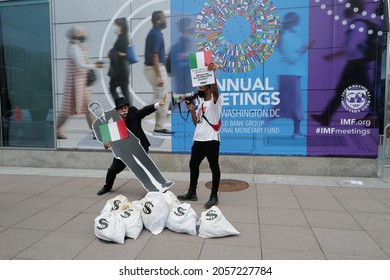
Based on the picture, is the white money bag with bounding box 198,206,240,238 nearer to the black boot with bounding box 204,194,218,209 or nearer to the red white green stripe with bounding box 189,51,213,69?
the black boot with bounding box 204,194,218,209

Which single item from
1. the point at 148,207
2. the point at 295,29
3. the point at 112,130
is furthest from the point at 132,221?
the point at 295,29

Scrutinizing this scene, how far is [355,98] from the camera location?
252 inches

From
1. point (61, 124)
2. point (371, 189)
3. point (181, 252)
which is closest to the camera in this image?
point (181, 252)

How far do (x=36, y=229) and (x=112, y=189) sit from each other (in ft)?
6.47

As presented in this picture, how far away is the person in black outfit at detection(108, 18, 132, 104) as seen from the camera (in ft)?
23.9

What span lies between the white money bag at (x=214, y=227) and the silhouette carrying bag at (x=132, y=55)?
187 inches

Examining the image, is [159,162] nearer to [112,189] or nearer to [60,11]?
[112,189]

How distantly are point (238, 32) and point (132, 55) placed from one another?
2467 mm

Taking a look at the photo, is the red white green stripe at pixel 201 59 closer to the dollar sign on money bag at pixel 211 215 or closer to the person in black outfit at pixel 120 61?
the dollar sign on money bag at pixel 211 215

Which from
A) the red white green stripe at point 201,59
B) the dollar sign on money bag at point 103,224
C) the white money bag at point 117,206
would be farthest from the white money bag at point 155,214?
the red white green stripe at point 201,59

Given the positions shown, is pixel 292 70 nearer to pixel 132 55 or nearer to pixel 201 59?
pixel 201 59

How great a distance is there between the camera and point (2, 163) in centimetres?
816

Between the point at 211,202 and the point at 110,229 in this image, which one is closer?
the point at 110,229

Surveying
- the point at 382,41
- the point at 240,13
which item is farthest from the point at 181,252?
the point at 382,41
